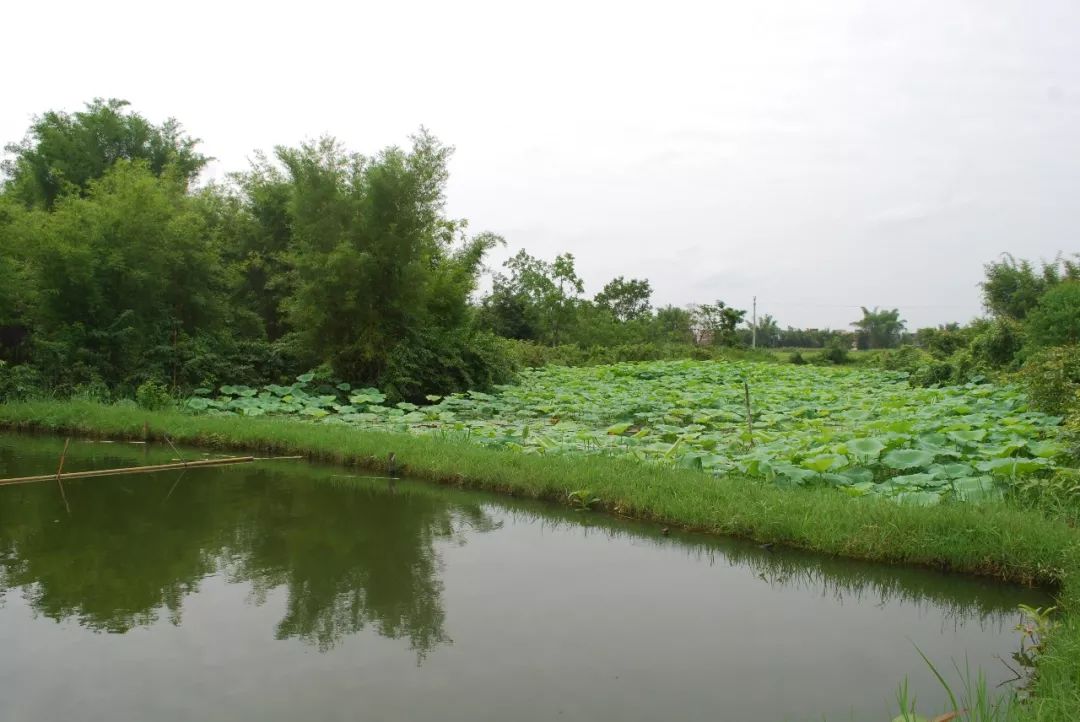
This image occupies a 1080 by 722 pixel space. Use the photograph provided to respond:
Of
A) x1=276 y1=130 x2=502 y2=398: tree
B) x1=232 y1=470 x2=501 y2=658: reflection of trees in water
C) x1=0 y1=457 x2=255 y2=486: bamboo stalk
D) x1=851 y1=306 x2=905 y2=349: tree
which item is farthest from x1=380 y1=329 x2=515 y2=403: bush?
x1=851 y1=306 x2=905 y2=349: tree

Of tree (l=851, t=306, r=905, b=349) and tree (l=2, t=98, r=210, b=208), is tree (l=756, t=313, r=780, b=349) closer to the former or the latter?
tree (l=851, t=306, r=905, b=349)

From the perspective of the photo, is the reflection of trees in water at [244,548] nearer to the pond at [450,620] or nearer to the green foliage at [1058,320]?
the pond at [450,620]

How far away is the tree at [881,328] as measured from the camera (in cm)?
4181

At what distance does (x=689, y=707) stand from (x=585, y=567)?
5.56 ft

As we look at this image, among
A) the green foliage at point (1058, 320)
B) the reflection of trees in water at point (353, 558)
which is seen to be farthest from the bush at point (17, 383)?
the green foliage at point (1058, 320)

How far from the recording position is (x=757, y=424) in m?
9.06

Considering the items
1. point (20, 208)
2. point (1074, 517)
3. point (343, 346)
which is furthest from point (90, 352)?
point (1074, 517)

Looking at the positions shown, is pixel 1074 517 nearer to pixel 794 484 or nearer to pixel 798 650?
pixel 794 484

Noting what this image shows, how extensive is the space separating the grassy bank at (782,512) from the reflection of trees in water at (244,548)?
56 centimetres

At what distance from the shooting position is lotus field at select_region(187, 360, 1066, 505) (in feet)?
18.4

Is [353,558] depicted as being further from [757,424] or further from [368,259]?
[368,259]

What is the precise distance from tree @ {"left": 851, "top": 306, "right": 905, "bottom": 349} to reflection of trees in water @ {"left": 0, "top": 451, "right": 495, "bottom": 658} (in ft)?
135

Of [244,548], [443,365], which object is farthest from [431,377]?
[244,548]

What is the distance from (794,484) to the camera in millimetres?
5574
